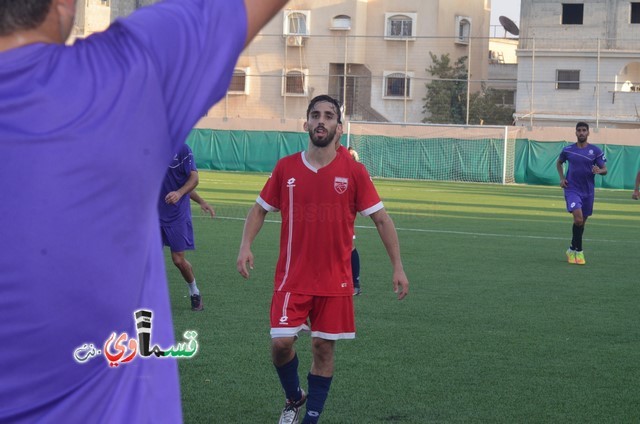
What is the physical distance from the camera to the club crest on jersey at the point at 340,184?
699 cm

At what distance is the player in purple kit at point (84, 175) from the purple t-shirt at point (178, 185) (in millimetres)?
9262

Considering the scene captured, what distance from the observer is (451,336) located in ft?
31.9

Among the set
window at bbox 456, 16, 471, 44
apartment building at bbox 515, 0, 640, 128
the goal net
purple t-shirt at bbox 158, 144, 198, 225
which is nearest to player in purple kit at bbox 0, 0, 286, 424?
purple t-shirt at bbox 158, 144, 198, 225

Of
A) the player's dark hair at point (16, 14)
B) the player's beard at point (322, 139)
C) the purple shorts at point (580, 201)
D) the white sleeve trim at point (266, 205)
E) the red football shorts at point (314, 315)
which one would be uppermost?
the player's dark hair at point (16, 14)

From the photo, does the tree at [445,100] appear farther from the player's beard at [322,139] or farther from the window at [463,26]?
the player's beard at [322,139]

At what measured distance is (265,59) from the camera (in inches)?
2242

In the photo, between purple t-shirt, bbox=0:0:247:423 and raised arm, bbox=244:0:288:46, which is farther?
raised arm, bbox=244:0:288:46

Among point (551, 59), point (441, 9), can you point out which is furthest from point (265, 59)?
point (551, 59)

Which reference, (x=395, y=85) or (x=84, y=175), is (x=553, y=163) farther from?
(x=84, y=175)

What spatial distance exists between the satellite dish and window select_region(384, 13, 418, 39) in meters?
9.26

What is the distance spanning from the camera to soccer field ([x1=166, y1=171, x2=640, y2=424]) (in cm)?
713

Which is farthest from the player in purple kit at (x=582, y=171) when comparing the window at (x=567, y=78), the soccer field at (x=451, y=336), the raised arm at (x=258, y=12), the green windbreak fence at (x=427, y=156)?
the window at (x=567, y=78)

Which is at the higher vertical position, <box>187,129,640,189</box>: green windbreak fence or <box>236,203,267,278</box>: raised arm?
<box>236,203,267,278</box>: raised arm

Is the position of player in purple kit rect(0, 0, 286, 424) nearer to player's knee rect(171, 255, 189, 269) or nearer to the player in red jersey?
the player in red jersey
